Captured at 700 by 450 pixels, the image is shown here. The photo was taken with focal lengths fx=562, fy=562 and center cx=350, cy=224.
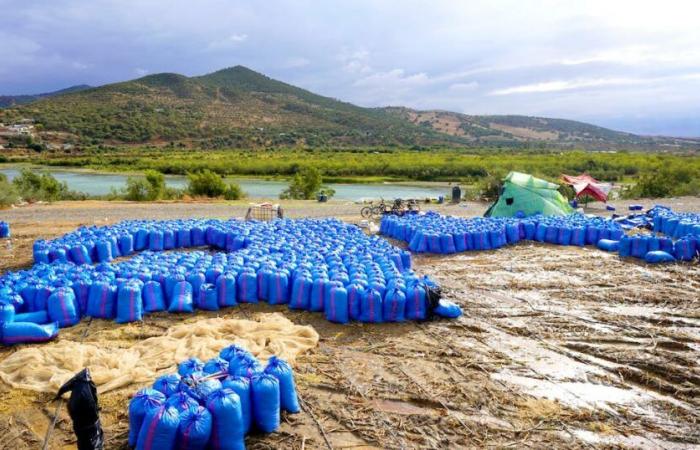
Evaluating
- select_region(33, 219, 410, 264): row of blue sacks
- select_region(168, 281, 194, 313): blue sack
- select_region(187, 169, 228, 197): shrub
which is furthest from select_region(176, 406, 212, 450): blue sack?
select_region(187, 169, 228, 197): shrub

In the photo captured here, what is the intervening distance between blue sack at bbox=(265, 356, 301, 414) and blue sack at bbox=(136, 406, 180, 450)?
1.15 meters

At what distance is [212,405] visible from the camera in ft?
16.6

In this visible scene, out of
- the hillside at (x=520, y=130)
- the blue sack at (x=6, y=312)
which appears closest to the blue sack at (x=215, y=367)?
the blue sack at (x=6, y=312)

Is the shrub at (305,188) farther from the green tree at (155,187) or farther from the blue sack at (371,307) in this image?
the blue sack at (371,307)

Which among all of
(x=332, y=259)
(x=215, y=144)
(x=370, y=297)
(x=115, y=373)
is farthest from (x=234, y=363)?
(x=215, y=144)

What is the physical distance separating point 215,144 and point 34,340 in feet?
231

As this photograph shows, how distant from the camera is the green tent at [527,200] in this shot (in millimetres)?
19484

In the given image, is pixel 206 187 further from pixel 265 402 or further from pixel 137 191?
pixel 265 402

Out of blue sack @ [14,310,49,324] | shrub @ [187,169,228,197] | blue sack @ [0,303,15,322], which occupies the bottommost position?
blue sack @ [14,310,49,324]

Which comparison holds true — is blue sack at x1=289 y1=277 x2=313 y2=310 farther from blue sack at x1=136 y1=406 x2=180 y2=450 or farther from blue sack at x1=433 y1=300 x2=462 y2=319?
blue sack at x1=136 y1=406 x2=180 y2=450

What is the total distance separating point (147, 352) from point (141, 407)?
8.21 ft

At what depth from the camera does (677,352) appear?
789cm

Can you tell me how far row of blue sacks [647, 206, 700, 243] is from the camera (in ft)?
50.2

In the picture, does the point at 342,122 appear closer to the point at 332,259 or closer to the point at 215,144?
the point at 215,144
